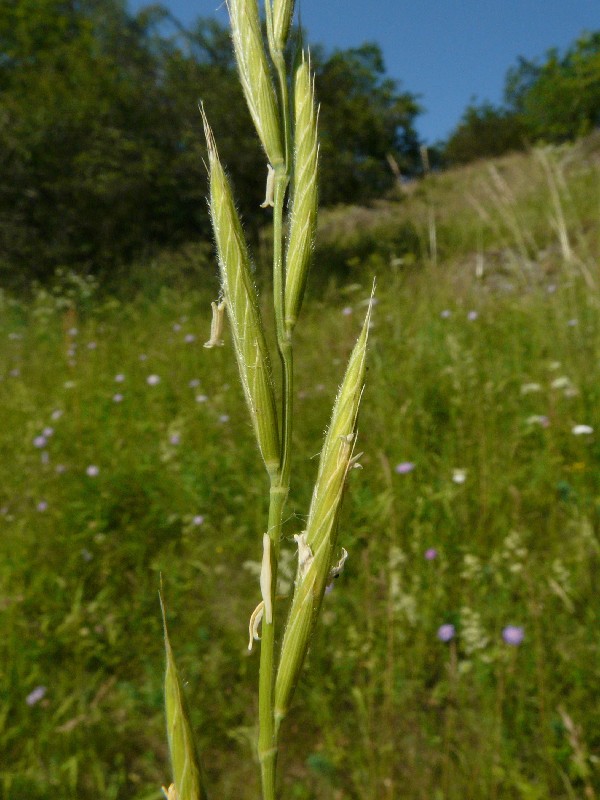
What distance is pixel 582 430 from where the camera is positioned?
206 cm

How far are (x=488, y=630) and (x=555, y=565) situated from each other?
24 cm

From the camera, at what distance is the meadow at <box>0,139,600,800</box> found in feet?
4.66

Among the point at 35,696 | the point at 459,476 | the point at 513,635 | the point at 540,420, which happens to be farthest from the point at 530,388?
the point at 35,696

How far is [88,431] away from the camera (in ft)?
8.78

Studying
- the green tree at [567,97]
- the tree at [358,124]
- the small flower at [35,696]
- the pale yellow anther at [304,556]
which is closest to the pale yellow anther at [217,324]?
the pale yellow anther at [304,556]

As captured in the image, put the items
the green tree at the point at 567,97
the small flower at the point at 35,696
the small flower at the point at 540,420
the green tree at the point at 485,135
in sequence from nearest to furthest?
the small flower at the point at 35,696, the small flower at the point at 540,420, the green tree at the point at 567,97, the green tree at the point at 485,135

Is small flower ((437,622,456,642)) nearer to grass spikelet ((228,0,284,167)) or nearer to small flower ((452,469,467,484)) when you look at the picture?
small flower ((452,469,467,484))

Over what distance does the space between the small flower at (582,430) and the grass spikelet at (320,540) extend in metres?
1.85

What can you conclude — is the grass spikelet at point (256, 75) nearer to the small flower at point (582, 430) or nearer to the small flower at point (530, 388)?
the small flower at point (582, 430)

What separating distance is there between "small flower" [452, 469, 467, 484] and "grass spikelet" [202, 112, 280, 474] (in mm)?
1681

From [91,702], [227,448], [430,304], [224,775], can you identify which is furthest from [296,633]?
[430,304]

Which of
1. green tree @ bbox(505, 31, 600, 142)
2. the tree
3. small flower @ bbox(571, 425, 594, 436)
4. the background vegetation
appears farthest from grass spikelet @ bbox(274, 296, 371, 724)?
green tree @ bbox(505, 31, 600, 142)

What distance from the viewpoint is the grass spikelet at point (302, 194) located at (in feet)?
1.33

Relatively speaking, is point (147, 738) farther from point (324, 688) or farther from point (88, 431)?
point (88, 431)
